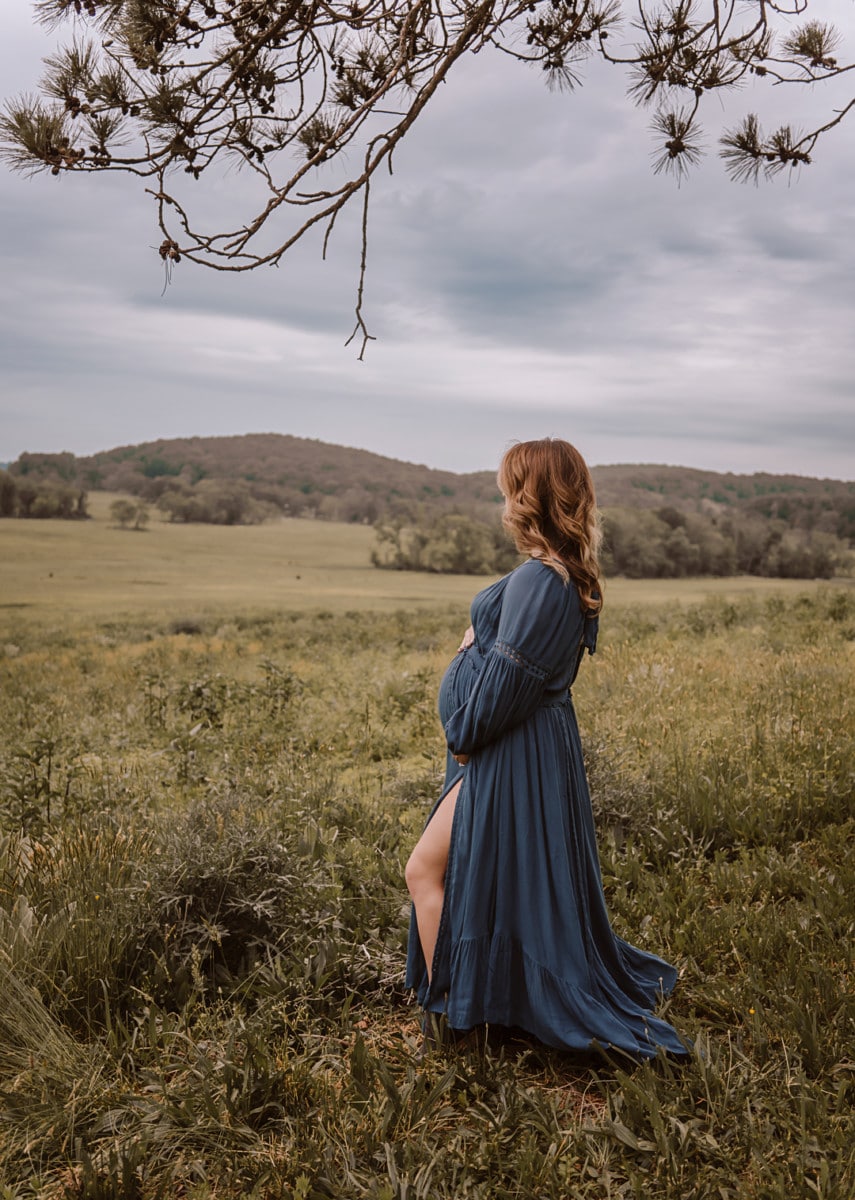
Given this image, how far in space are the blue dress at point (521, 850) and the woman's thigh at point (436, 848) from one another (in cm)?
6

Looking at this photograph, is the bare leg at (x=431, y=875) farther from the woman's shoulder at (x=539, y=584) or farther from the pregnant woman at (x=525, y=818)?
the woman's shoulder at (x=539, y=584)

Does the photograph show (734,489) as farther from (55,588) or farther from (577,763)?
(577,763)

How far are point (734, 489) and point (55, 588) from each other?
95.8 feet

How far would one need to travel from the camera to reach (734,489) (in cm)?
3622

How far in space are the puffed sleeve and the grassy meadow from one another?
1.12 m

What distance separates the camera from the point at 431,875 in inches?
115

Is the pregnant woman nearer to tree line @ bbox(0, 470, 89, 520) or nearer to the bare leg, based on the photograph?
the bare leg

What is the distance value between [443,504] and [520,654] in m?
31.7

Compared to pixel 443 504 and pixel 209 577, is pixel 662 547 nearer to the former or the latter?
pixel 443 504

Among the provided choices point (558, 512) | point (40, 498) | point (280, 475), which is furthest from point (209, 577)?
point (558, 512)

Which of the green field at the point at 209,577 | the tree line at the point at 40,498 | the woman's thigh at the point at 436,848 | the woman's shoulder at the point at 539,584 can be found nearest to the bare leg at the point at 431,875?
the woman's thigh at the point at 436,848

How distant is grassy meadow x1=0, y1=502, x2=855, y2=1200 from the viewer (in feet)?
7.78

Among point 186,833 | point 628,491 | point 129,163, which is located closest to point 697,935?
point 186,833

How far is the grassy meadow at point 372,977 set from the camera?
93.4 inches
